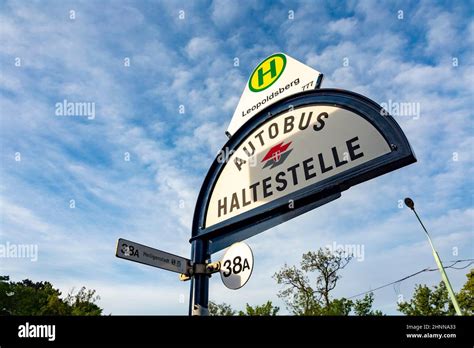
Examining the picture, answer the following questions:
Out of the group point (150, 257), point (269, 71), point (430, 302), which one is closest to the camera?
point (150, 257)

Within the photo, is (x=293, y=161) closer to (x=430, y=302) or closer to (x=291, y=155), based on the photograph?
(x=291, y=155)

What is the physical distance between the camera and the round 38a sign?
500 centimetres

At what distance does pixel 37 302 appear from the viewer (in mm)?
43656

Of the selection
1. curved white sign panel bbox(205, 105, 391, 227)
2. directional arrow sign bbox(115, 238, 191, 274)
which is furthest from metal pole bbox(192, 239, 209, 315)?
curved white sign panel bbox(205, 105, 391, 227)

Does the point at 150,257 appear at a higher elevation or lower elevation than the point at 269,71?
lower

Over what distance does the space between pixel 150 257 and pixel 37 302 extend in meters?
47.4

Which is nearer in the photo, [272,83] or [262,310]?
[272,83]

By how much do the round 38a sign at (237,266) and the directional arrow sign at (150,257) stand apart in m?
0.84

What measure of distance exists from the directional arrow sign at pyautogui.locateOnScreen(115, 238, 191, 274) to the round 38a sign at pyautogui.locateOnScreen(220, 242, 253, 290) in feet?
2.75

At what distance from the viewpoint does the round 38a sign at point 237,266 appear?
5.00 metres

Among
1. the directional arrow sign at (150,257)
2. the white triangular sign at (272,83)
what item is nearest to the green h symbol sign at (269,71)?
the white triangular sign at (272,83)

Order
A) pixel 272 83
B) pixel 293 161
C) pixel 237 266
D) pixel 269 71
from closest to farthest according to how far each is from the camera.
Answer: pixel 237 266
pixel 293 161
pixel 272 83
pixel 269 71

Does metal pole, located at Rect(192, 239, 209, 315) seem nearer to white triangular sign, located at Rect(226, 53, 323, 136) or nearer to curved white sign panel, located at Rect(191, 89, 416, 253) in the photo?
curved white sign panel, located at Rect(191, 89, 416, 253)

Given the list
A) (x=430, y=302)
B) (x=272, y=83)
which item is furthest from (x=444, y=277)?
(x=430, y=302)
